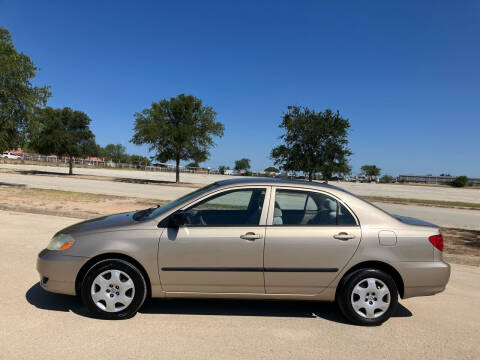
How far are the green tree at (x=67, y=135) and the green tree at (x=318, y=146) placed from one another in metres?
25.8

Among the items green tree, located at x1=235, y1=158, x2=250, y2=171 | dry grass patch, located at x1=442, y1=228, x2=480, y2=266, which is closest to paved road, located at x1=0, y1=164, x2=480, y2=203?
dry grass patch, located at x1=442, y1=228, x2=480, y2=266

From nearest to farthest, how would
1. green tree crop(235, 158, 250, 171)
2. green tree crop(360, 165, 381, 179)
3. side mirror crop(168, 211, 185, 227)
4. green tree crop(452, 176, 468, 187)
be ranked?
1. side mirror crop(168, 211, 185, 227)
2. green tree crop(452, 176, 468, 187)
3. green tree crop(235, 158, 250, 171)
4. green tree crop(360, 165, 381, 179)

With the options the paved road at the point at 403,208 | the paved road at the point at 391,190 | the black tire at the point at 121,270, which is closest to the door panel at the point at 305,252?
the black tire at the point at 121,270

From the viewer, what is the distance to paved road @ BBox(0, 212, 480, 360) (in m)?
3.19

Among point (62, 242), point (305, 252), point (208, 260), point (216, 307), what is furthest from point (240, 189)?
point (62, 242)

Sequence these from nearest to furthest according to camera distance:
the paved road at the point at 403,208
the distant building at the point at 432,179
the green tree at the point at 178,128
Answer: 1. the paved road at the point at 403,208
2. the green tree at the point at 178,128
3. the distant building at the point at 432,179

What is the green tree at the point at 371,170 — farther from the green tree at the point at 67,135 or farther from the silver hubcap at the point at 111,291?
the silver hubcap at the point at 111,291

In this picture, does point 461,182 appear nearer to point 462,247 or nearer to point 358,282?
point 462,247

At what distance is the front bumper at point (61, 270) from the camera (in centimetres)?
379

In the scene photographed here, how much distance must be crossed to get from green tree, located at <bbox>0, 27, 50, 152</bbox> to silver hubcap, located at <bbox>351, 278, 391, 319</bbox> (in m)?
19.5

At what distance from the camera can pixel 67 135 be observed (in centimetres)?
3697

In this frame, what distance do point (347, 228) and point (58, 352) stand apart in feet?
9.79

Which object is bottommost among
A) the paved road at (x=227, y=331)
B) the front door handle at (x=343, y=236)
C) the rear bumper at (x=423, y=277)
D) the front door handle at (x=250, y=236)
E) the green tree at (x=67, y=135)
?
the paved road at (x=227, y=331)

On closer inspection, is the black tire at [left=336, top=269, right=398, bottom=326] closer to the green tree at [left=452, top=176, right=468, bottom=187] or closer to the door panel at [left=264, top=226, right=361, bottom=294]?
the door panel at [left=264, top=226, right=361, bottom=294]
